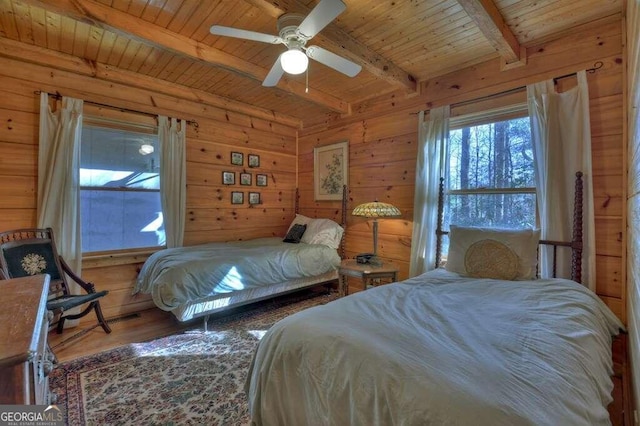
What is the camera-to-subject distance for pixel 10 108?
8.50ft

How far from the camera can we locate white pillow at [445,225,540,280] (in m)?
2.04

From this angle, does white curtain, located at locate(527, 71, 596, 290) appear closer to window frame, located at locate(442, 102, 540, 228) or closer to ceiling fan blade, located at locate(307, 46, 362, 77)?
window frame, located at locate(442, 102, 540, 228)

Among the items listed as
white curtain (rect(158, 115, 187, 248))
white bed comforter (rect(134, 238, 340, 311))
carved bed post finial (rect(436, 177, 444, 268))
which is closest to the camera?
white bed comforter (rect(134, 238, 340, 311))

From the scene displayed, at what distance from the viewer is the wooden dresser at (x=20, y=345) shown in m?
0.68

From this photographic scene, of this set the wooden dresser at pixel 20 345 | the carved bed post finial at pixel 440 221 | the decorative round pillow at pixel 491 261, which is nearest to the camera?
the wooden dresser at pixel 20 345

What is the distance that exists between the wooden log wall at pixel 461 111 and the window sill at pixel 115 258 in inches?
87.2

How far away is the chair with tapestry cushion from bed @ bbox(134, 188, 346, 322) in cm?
49

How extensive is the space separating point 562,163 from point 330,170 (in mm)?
2542

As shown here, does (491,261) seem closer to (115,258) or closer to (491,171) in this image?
(491,171)

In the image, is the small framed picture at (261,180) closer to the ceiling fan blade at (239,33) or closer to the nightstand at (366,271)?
the nightstand at (366,271)

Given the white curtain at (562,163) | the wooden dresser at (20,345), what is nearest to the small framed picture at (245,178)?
the wooden dresser at (20,345)

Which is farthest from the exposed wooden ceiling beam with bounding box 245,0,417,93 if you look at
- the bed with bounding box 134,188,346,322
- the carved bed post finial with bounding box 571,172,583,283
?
the carved bed post finial with bounding box 571,172,583,283

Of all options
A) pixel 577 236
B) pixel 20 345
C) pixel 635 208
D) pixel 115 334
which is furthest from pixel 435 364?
pixel 115 334

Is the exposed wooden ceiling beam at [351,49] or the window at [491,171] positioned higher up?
the exposed wooden ceiling beam at [351,49]
